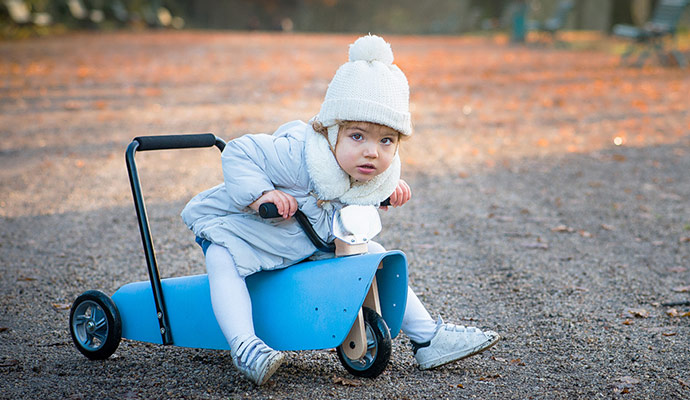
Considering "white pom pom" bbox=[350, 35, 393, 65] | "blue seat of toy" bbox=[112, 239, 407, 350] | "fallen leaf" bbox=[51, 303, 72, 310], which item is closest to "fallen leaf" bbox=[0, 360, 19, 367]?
"blue seat of toy" bbox=[112, 239, 407, 350]

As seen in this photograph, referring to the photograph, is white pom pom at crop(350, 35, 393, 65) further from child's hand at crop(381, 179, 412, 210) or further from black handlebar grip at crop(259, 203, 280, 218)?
black handlebar grip at crop(259, 203, 280, 218)

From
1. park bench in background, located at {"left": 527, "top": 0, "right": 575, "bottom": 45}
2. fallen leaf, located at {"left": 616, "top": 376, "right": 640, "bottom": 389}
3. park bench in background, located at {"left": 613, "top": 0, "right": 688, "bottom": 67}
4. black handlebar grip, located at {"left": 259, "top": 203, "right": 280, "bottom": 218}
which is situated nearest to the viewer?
black handlebar grip, located at {"left": 259, "top": 203, "right": 280, "bottom": 218}

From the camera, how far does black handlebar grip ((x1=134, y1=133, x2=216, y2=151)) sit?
3.07 m

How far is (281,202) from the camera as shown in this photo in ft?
9.22

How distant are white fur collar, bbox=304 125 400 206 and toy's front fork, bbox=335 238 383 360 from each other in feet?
0.55

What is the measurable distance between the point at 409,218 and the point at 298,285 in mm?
2925

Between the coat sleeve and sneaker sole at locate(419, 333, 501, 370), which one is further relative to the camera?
sneaker sole at locate(419, 333, 501, 370)

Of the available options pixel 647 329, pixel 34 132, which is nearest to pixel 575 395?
pixel 647 329

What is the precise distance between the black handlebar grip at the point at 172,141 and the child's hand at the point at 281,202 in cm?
49

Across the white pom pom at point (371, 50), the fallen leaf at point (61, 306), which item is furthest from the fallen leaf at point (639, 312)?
the fallen leaf at point (61, 306)

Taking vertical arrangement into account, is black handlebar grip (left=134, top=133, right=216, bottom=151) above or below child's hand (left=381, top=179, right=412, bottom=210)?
above

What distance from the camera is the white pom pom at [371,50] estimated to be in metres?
2.87

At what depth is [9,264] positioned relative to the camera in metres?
4.51

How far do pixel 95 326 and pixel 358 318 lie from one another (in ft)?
3.76
